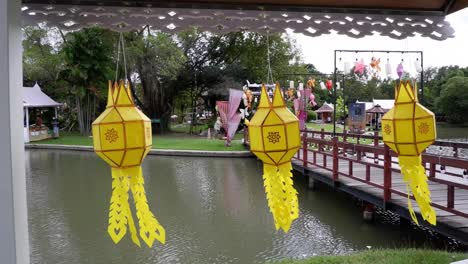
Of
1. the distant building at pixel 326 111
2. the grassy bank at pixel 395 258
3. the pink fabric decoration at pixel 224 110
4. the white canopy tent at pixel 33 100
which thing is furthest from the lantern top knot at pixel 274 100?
the distant building at pixel 326 111

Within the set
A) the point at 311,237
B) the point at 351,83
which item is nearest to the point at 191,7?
the point at 311,237

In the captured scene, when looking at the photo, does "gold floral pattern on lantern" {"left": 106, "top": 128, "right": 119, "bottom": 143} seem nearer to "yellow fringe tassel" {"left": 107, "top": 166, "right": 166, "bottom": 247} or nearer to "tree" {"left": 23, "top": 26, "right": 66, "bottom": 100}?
"yellow fringe tassel" {"left": 107, "top": 166, "right": 166, "bottom": 247}

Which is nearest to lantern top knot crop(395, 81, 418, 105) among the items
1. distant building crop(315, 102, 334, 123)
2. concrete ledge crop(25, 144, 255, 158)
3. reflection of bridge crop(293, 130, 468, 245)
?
reflection of bridge crop(293, 130, 468, 245)

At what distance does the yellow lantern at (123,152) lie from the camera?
73.9 inches

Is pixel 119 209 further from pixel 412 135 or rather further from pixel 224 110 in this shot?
pixel 224 110

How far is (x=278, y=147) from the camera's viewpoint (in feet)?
6.04

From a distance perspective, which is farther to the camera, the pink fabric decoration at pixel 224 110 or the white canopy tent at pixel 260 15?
the pink fabric decoration at pixel 224 110

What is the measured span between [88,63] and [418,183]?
17535 millimetres

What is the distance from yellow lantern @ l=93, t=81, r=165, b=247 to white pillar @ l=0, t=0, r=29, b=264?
36 cm

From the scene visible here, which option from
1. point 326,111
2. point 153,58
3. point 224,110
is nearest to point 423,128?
point 224,110

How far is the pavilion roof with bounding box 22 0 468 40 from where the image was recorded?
227cm

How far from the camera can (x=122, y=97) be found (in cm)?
193

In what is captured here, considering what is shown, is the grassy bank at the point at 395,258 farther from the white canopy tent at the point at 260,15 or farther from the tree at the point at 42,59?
the tree at the point at 42,59

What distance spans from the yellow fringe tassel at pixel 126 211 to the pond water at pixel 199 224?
10.7ft
